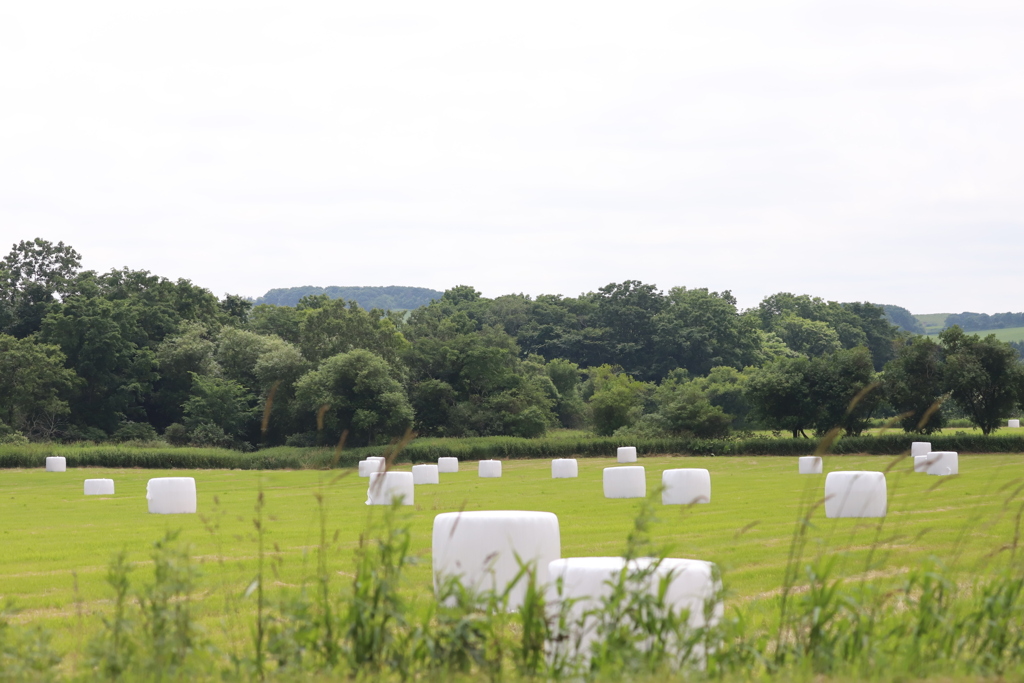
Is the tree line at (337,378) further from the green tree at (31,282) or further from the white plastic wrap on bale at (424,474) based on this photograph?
the white plastic wrap on bale at (424,474)

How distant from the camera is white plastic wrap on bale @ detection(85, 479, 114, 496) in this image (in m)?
32.3

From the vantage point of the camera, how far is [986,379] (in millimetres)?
50406

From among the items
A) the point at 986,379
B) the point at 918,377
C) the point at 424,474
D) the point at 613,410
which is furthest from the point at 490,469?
the point at 613,410

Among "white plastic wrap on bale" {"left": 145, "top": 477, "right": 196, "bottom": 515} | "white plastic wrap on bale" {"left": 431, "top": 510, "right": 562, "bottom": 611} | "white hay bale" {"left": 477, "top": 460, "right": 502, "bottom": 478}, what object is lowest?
"white hay bale" {"left": 477, "top": 460, "right": 502, "bottom": 478}

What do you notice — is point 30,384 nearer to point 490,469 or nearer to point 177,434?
point 177,434

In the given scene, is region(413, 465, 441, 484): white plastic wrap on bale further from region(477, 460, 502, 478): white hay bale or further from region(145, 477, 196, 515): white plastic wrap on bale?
region(145, 477, 196, 515): white plastic wrap on bale

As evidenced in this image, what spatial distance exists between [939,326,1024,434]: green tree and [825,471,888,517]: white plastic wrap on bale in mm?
35569

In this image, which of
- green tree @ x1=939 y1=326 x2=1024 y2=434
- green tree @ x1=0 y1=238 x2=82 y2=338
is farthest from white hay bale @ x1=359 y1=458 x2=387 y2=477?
green tree @ x1=0 y1=238 x2=82 y2=338

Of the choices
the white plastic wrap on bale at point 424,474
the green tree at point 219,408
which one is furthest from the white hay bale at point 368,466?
the green tree at point 219,408

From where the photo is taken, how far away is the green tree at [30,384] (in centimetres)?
6712


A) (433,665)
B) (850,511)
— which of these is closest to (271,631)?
(433,665)

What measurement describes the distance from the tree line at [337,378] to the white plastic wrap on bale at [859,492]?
35113 millimetres

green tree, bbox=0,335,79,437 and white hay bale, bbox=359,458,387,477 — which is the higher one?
green tree, bbox=0,335,79,437

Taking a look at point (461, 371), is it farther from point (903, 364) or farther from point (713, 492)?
point (713, 492)
